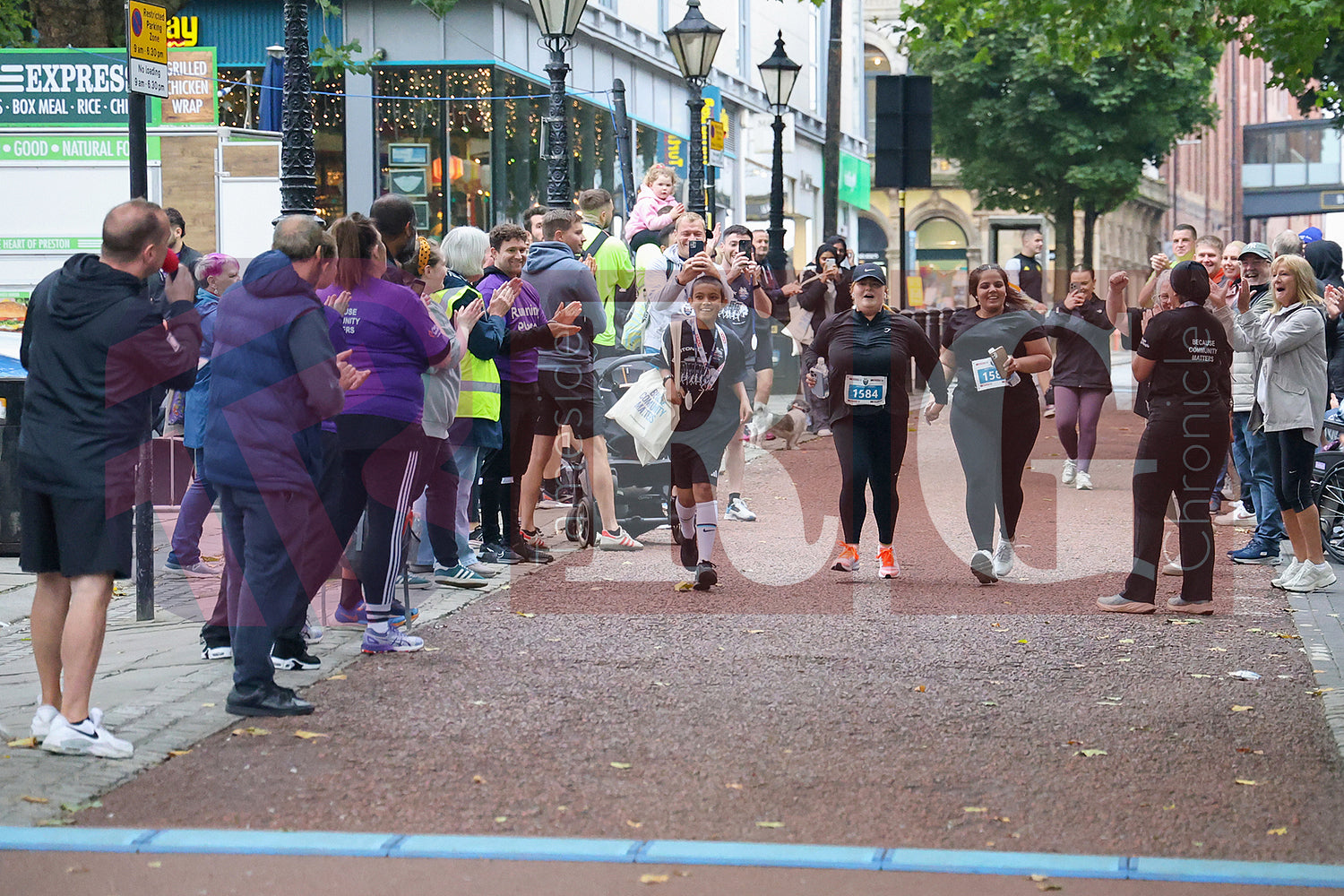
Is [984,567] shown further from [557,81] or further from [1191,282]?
[557,81]

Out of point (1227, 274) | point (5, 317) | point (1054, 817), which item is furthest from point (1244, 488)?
point (5, 317)

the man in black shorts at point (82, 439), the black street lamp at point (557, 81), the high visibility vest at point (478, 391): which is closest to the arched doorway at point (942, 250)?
the black street lamp at point (557, 81)

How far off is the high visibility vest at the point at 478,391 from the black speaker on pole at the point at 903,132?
9.64 metres

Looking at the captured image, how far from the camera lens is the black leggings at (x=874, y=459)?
32.4ft

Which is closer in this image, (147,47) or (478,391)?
(147,47)

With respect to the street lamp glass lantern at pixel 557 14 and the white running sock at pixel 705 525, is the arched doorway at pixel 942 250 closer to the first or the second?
the street lamp glass lantern at pixel 557 14

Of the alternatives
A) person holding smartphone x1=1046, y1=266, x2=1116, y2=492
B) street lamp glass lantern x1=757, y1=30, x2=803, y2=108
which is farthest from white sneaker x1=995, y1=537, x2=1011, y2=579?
street lamp glass lantern x1=757, y1=30, x2=803, y2=108

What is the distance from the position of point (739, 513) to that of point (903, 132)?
7.61 m

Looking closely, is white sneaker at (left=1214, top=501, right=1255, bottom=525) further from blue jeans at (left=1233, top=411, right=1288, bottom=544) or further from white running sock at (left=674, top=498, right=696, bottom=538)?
white running sock at (left=674, top=498, right=696, bottom=538)

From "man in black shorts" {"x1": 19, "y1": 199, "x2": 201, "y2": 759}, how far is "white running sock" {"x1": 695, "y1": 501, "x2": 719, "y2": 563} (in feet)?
13.1

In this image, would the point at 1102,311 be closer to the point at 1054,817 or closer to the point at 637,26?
the point at 1054,817

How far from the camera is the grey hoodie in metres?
10.2

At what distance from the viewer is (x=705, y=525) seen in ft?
31.0

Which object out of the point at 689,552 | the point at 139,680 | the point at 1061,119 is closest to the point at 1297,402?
the point at 689,552
